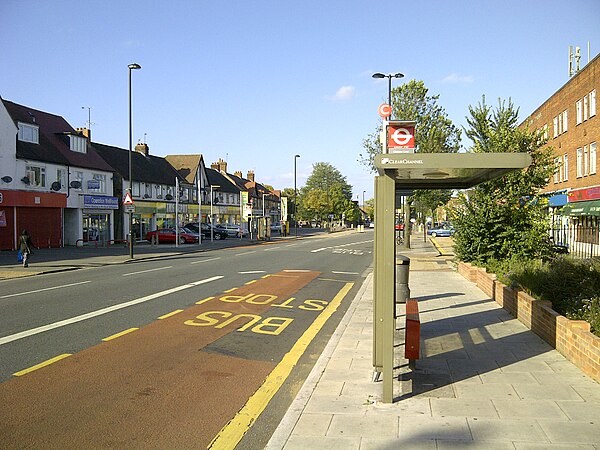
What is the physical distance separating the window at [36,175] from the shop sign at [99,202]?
398cm

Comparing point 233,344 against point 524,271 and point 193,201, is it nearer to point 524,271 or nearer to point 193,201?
point 524,271

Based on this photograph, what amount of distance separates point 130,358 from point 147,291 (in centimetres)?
683

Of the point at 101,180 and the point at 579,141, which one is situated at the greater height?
the point at 579,141

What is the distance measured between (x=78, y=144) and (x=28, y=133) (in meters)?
5.76

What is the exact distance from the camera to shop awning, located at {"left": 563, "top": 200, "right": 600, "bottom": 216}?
29.9 m

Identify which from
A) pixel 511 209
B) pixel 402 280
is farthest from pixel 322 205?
pixel 402 280

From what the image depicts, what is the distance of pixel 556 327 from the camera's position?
7359 mm

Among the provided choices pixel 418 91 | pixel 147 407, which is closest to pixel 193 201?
pixel 418 91

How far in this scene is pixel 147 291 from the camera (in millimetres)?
13914

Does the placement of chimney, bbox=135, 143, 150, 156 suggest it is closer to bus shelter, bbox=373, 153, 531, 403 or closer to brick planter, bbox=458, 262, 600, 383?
brick planter, bbox=458, 262, 600, 383

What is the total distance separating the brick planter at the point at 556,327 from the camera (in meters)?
6.06

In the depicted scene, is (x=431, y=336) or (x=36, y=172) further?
(x=36, y=172)

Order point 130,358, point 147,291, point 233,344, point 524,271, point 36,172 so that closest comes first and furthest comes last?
point 130,358 < point 233,344 < point 524,271 < point 147,291 < point 36,172

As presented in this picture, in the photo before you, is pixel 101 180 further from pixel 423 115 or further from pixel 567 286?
pixel 567 286
